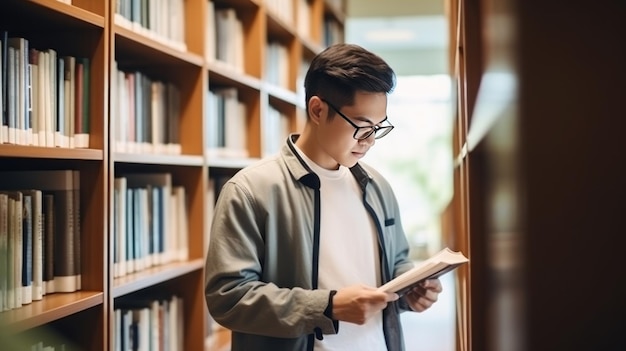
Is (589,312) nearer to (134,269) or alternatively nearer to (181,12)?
(134,269)

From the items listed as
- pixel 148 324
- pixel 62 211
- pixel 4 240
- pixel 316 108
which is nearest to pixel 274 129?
pixel 148 324

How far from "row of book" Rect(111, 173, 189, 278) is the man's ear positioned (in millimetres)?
742

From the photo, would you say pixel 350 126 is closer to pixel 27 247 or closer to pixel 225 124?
pixel 27 247

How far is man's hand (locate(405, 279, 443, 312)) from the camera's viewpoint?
150 cm

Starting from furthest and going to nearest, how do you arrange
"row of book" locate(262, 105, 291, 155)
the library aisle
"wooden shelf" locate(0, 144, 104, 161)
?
the library aisle → "row of book" locate(262, 105, 291, 155) → "wooden shelf" locate(0, 144, 104, 161)

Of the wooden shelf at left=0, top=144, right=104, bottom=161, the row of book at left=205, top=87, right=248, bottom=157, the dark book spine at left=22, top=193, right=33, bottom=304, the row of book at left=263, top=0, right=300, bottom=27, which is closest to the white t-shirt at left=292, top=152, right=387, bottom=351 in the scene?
the wooden shelf at left=0, top=144, right=104, bottom=161

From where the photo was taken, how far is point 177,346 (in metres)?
2.34

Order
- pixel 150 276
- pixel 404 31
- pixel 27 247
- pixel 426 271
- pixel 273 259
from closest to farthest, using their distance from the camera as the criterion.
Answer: pixel 426 271 < pixel 273 259 < pixel 27 247 < pixel 150 276 < pixel 404 31

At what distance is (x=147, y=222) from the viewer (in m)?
2.15

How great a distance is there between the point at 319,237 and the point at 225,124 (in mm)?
1448

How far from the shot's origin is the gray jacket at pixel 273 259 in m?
1.30

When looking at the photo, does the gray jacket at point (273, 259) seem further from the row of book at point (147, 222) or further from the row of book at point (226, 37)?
the row of book at point (226, 37)

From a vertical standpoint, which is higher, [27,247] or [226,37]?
[226,37]

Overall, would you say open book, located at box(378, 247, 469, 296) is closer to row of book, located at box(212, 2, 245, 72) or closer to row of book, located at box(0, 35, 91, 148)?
row of book, located at box(0, 35, 91, 148)
